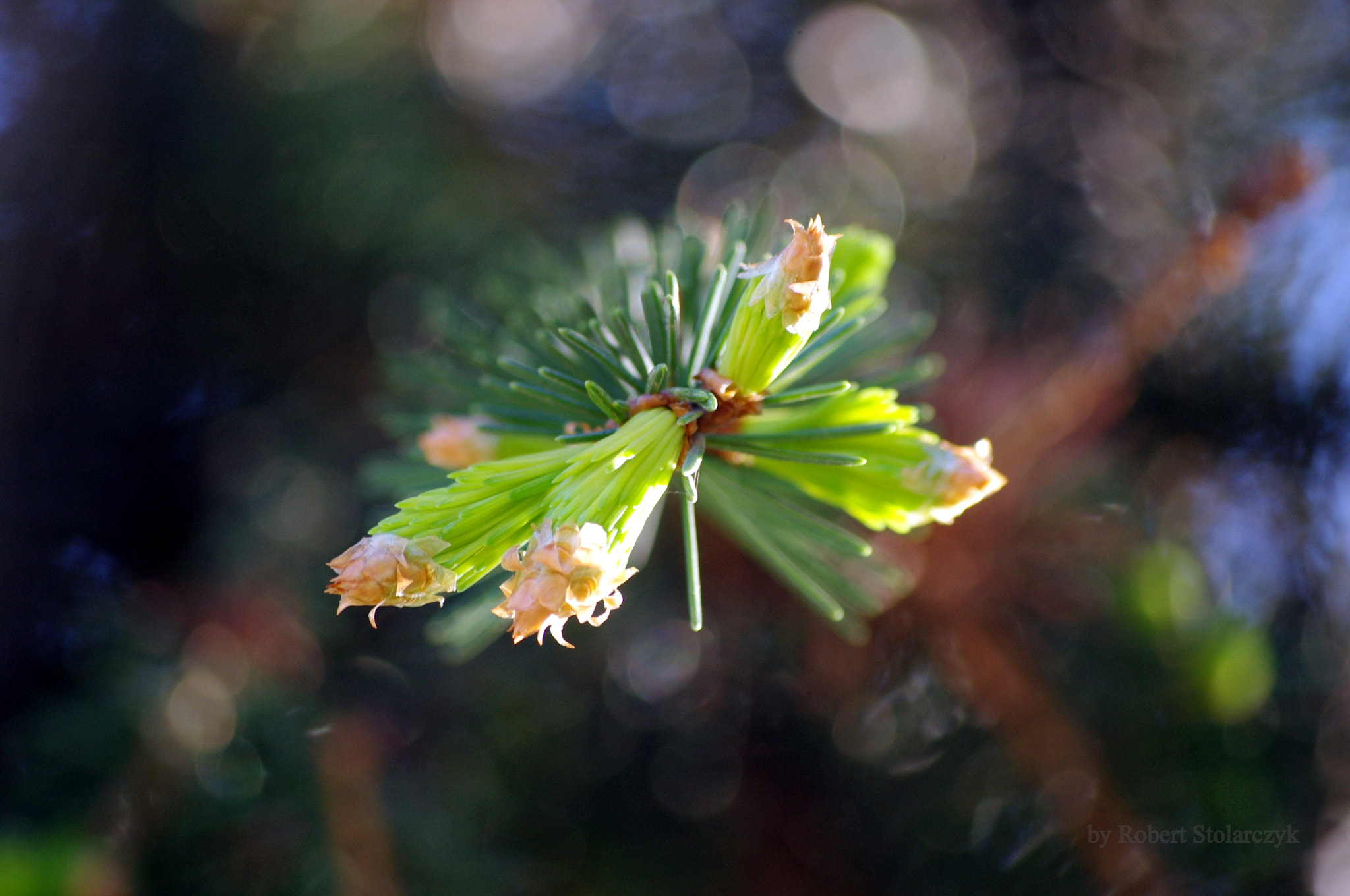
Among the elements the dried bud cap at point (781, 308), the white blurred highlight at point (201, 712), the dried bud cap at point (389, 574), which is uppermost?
the dried bud cap at point (781, 308)

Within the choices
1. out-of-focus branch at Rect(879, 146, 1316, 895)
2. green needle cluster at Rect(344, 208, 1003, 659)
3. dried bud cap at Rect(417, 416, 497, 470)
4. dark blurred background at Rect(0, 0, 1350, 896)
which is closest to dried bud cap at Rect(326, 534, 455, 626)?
green needle cluster at Rect(344, 208, 1003, 659)

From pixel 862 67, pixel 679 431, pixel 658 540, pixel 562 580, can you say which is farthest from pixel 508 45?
pixel 562 580

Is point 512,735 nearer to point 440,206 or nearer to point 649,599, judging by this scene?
point 649,599

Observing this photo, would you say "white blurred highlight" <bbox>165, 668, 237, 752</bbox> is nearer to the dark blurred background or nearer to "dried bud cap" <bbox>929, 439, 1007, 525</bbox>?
the dark blurred background

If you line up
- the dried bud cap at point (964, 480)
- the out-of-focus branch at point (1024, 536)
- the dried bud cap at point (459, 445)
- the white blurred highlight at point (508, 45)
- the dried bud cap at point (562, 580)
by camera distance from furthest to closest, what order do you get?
the white blurred highlight at point (508, 45) < the out-of-focus branch at point (1024, 536) < the dried bud cap at point (459, 445) < the dried bud cap at point (964, 480) < the dried bud cap at point (562, 580)

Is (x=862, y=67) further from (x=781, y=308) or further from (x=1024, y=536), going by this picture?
(x=781, y=308)

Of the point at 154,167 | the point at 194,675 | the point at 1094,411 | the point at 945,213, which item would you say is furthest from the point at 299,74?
the point at 1094,411

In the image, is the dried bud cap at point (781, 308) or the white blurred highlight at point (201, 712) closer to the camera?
the dried bud cap at point (781, 308)

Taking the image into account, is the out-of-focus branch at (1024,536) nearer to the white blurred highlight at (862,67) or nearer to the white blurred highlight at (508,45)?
the white blurred highlight at (862,67)

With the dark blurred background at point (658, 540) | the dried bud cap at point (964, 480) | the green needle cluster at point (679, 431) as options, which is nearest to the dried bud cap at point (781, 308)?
the green needle cluster at point (679, 431)
